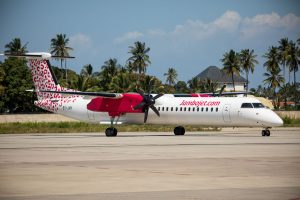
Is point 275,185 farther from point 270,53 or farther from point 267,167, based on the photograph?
point 270,53

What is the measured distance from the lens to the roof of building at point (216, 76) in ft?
608

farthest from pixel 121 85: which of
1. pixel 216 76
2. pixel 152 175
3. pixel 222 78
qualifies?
pixel 216 76

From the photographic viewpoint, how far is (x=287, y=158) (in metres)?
21.5

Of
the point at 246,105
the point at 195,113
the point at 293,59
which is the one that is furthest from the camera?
the point at 293,59

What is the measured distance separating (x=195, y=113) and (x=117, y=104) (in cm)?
599

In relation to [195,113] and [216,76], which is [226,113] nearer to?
[195,113]

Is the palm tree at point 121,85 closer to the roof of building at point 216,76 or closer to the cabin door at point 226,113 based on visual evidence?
the cabin door at point 226,113

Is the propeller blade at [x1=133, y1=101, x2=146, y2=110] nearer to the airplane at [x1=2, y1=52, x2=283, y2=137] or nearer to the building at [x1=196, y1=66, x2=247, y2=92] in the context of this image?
the airplane at [x1=2, y1=52, x2=283, y2=137]

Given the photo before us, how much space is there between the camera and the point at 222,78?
186875 mm

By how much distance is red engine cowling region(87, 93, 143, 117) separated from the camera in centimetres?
4466

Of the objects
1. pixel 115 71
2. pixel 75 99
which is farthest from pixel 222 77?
pixel 75 99

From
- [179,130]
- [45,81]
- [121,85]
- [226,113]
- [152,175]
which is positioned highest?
[121,85]

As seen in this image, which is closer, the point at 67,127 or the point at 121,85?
the point at 67,127

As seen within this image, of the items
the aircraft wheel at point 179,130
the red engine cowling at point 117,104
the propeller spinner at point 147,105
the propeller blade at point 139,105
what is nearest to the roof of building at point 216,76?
the red engine cowling at point 117,104
